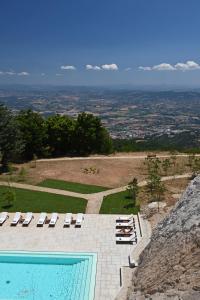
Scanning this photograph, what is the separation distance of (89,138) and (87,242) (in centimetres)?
2791

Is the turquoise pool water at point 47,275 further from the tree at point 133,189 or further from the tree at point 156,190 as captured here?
the tree at point 156,190

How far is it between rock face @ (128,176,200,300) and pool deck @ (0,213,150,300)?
1761 millimetres

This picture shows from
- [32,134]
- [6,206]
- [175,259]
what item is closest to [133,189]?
[6,206]

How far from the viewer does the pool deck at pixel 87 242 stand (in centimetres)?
2045

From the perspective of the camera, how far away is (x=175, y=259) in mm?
16094

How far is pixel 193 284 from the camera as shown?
44.8ft

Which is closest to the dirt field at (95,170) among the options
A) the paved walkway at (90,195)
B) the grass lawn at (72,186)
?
the grass lawn at (72,186)

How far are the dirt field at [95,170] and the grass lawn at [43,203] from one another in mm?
4178

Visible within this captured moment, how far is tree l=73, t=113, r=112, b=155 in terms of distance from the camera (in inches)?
2024

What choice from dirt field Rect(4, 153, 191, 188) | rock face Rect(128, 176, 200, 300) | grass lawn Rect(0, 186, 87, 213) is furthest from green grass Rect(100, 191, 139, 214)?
rock face Rect(128, 176, 200, 300)

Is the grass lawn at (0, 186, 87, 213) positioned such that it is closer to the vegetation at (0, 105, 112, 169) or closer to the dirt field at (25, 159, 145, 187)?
the dirt field at (25, 159, 145, 187)

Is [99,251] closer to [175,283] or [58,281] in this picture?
[58,281]

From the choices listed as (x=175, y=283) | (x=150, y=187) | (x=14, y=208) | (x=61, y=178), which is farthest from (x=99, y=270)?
(x=61, y=178)

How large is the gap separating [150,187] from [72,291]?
58.5 ft
